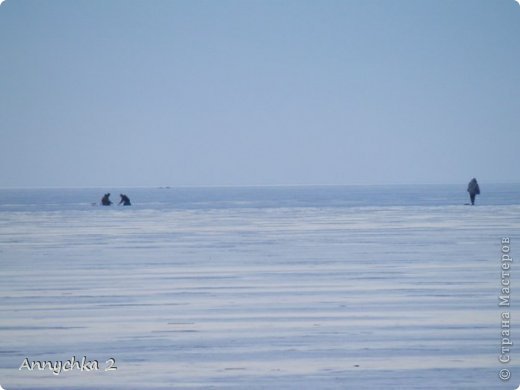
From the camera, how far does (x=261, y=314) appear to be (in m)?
12.6

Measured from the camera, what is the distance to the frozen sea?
30.9 ft

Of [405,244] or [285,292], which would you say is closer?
[285,292]

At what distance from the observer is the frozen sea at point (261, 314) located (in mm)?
9414

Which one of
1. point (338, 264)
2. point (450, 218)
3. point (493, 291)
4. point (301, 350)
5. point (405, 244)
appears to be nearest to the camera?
point (301, 350)

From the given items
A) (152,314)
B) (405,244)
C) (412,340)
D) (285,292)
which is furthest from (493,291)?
(405,244)

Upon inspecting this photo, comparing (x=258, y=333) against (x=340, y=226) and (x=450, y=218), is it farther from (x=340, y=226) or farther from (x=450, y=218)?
(x=450, y=218)

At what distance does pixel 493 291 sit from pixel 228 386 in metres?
6.71

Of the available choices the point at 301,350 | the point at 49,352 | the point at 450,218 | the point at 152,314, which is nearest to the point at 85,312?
the point at 152,314

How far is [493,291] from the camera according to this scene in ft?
47.8

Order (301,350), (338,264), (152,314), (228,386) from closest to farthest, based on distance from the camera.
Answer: (228,386)
(301,350)
(152,314)
(338,264)

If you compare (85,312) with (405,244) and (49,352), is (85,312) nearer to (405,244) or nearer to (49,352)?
(49,352)

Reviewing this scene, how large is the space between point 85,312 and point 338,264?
271 inches

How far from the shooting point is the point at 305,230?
2956 centimetres

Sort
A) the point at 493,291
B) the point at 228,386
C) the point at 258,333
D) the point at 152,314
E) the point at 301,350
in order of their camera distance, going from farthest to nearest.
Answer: the point at 493,291
the point at 152,314
the point at 258,333
the point at 301,350
the point at 228,386
